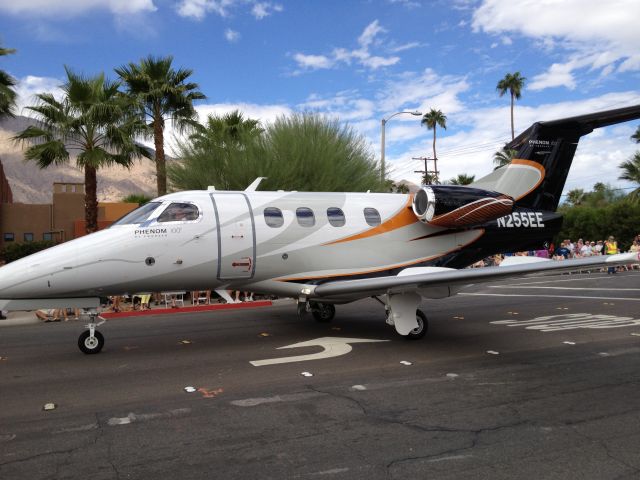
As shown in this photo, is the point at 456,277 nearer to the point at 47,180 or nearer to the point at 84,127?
the point at 84,127

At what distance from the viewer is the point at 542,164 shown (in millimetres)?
12430

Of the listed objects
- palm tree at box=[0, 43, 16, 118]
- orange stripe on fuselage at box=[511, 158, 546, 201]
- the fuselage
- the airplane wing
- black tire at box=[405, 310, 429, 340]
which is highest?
palm tree at box=[0, 43, 16, 118]

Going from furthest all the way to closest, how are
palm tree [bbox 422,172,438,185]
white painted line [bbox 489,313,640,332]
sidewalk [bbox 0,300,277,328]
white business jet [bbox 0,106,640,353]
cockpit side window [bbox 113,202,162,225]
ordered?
palm tree [bbox 422,172,438,185] → sidewalk [bbox 0,300,277,328] → white painted line [bbox 489,313,640,332] → cockpit side window [bbox 113,202,162,225] → white business jet [bbox 0,106,640,353]

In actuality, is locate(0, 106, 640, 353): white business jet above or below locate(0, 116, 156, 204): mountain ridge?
below

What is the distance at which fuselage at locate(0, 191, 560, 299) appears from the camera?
857 centimetres

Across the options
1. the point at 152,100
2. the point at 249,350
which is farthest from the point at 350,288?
the point at 152,100

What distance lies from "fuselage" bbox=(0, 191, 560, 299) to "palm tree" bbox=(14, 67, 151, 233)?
12104 millimetres

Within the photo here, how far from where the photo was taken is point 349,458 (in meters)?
4.70

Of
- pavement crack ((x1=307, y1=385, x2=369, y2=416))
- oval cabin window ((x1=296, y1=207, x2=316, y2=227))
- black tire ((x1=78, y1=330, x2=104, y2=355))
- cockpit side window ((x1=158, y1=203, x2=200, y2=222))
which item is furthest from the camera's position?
oval cabin window ((x1=296, y1=207, x2=316, y2=227))

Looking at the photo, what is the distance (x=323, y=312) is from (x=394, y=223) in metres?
2.84

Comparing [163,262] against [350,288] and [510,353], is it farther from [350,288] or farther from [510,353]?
[510,353]

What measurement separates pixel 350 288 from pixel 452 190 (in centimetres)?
319

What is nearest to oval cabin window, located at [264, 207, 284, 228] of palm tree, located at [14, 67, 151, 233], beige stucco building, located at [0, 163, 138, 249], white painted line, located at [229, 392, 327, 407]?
white painted line, located at [229, 392, 327, 407]

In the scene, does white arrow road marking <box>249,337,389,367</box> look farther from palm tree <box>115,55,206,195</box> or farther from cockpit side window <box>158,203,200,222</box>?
palm tree <box>115,55,206,195</box>
